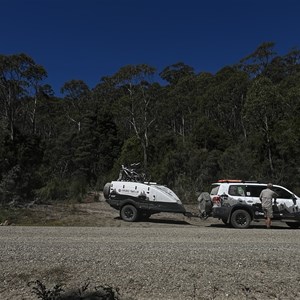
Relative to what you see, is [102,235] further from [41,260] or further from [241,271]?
[241,271]

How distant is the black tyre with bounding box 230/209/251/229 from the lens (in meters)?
16.6

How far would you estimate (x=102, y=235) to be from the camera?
12977 mm

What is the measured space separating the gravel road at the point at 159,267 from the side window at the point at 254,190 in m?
5.22

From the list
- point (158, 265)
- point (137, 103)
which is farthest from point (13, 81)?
point (158, 265)

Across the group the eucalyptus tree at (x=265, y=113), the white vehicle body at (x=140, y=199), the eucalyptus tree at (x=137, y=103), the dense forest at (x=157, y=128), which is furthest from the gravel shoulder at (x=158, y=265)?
the eucalyptus tree at (x=137, y=103)

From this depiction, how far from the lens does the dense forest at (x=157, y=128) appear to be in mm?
32562

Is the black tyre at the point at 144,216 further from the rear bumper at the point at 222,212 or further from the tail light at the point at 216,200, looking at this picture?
the rear bumper at the point at 222,212

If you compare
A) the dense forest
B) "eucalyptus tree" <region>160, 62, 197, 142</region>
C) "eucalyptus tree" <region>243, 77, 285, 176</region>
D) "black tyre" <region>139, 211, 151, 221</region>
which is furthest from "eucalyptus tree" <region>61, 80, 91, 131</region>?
"black tyre" <region>139, 211, 151, 221</region>

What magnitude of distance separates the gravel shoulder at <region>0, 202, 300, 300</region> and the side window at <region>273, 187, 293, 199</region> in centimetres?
468

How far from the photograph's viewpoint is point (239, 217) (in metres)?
16.7

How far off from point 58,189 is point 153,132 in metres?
33.1

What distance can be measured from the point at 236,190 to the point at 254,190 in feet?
2.39

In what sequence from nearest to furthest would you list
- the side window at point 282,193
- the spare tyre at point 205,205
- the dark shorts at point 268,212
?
the dark shorts at point 268,212
the side window at point 282,193
the spare tyre at point 205,205

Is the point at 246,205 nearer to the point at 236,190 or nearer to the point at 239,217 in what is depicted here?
the point at 239,217
